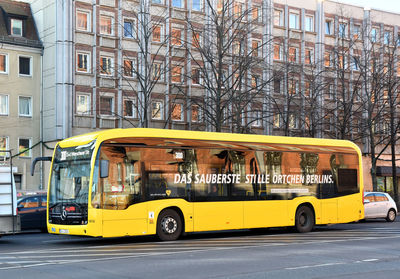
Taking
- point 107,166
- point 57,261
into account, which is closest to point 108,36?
point 107,166

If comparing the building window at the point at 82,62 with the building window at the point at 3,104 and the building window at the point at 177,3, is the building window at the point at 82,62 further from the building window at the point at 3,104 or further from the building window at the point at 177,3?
the building window at the point at 177,3

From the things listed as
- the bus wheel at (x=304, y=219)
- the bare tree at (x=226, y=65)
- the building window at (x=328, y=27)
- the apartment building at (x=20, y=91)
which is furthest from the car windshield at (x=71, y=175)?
the building window at (x=328, y=27)

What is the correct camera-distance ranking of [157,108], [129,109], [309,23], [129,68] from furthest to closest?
[309,23] < [157,108] < [129,109] < [129,68]

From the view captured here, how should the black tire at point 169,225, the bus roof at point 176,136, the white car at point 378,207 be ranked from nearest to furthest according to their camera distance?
the bus roof at point 176,136 < the black tire at point 169,225 < the white car at point 378,207

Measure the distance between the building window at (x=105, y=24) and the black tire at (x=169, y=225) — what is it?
27.4 m

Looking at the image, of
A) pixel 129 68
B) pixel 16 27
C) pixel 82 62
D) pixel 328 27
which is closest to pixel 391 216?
pixel 129 68

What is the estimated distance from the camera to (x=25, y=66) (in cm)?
4450

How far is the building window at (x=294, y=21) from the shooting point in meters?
54.3

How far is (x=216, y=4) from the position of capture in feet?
163

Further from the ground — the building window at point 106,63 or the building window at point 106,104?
the building window at point 106,63

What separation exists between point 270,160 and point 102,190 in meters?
6.67

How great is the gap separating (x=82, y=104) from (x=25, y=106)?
3980 millimetres

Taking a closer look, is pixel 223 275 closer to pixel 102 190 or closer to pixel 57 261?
pixel 57 261

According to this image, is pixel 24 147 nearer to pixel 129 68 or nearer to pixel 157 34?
pixel 129 68
